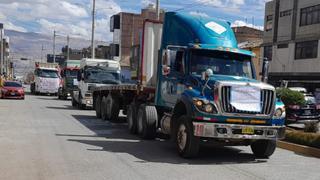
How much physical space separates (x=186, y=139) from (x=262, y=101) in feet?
6.30

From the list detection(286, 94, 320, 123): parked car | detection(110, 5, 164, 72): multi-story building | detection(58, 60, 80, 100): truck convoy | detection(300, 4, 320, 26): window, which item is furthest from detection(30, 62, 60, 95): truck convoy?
detection(110, 5, 164, 72): multi-story building

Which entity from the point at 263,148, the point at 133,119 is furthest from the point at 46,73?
the point at 263,148

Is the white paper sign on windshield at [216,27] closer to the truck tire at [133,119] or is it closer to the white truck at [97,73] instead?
the truck tire at [133,119]

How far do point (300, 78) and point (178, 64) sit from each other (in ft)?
125

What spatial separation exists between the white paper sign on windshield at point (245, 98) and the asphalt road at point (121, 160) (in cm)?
126

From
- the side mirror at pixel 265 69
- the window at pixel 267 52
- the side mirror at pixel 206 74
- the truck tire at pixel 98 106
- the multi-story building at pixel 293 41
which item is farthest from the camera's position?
the window at pixel 267 52

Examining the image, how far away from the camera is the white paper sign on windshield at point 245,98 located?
11.1 meters

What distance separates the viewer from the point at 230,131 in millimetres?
11008

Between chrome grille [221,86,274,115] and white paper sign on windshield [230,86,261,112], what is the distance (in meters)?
0.07

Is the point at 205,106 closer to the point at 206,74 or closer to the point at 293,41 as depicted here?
the point at 206,74

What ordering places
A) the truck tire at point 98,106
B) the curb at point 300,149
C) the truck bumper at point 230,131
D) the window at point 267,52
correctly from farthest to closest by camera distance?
the window at point 267,52, the truck tire at point 98,106, the curb at point 300,149, the truck bumper at point 230,131

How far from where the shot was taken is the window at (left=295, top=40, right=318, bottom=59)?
1842 inches

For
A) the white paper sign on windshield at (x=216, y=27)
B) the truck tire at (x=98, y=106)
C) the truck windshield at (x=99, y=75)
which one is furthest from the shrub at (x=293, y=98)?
the truck windshield at (x=99, y=75)

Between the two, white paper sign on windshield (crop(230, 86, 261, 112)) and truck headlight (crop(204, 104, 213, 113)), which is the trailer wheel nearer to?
truck headlight (crop(204, 104, 213, 113))
